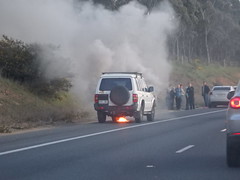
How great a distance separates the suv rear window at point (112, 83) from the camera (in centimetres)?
2476

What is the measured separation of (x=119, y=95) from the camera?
2431 cm

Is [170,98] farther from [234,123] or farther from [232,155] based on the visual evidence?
[234,123]

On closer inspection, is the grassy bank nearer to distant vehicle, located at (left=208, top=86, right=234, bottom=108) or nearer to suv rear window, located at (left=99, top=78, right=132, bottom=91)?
suv rear window, located at (left=99, top=78, right=132, bottom=91)

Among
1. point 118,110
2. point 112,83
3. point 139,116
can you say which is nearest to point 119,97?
point 118,110

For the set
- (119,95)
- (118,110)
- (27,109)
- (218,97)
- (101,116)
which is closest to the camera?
(119,95)

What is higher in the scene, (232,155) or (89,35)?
(89,35)

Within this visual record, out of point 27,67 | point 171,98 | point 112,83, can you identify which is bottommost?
point 171,98

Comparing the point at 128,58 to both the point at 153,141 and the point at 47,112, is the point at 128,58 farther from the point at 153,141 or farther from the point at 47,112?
the point at 153,141

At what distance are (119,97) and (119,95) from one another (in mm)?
82

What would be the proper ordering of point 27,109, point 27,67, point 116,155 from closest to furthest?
point 116,155
point 27,109
point 27,67

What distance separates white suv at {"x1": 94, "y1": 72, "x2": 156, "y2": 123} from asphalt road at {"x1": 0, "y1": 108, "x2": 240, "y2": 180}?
292 centimetres

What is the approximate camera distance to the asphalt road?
1122cm

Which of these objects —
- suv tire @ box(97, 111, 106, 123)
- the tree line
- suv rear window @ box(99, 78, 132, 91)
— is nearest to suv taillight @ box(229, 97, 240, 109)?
suv rear window @ box(99, 78, 132, 91)

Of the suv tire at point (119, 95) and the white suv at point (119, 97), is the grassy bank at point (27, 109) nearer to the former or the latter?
the white suv at point (119, 97)
